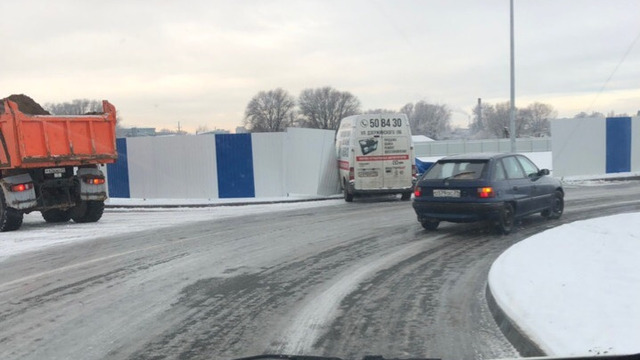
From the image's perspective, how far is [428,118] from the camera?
4904 inches

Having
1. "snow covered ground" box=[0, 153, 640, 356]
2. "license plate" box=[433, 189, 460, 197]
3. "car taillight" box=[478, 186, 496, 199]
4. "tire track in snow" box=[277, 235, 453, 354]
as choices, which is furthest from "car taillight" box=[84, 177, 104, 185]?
"car taillight" box=[478, 186, 496, 199]

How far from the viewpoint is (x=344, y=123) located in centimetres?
1945

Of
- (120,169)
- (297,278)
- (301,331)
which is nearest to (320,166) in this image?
(120,169)

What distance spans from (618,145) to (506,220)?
17.2m

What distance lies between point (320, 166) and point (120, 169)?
7314mm

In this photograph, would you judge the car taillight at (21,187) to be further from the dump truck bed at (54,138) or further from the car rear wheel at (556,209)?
the car rear wheel at (556,209)

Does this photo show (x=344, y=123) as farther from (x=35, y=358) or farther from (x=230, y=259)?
(x=35, y=358)

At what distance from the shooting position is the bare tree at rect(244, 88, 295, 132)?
11456 cm

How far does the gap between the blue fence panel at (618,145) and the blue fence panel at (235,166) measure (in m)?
15.8

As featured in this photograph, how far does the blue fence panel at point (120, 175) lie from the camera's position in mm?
19859

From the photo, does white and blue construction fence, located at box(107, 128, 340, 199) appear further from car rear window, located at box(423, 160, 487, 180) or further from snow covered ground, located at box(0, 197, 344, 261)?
car rear window, located at box(423, 160, 487, 180)

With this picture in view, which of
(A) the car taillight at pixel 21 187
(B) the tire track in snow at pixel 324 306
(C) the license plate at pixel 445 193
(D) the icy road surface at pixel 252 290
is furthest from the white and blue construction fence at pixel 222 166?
(B) the tire track in snow at pixel 324 306

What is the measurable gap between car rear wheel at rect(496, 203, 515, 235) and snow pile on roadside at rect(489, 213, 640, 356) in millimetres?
1363

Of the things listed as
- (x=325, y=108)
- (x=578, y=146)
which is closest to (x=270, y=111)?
(x=325, y=108)
